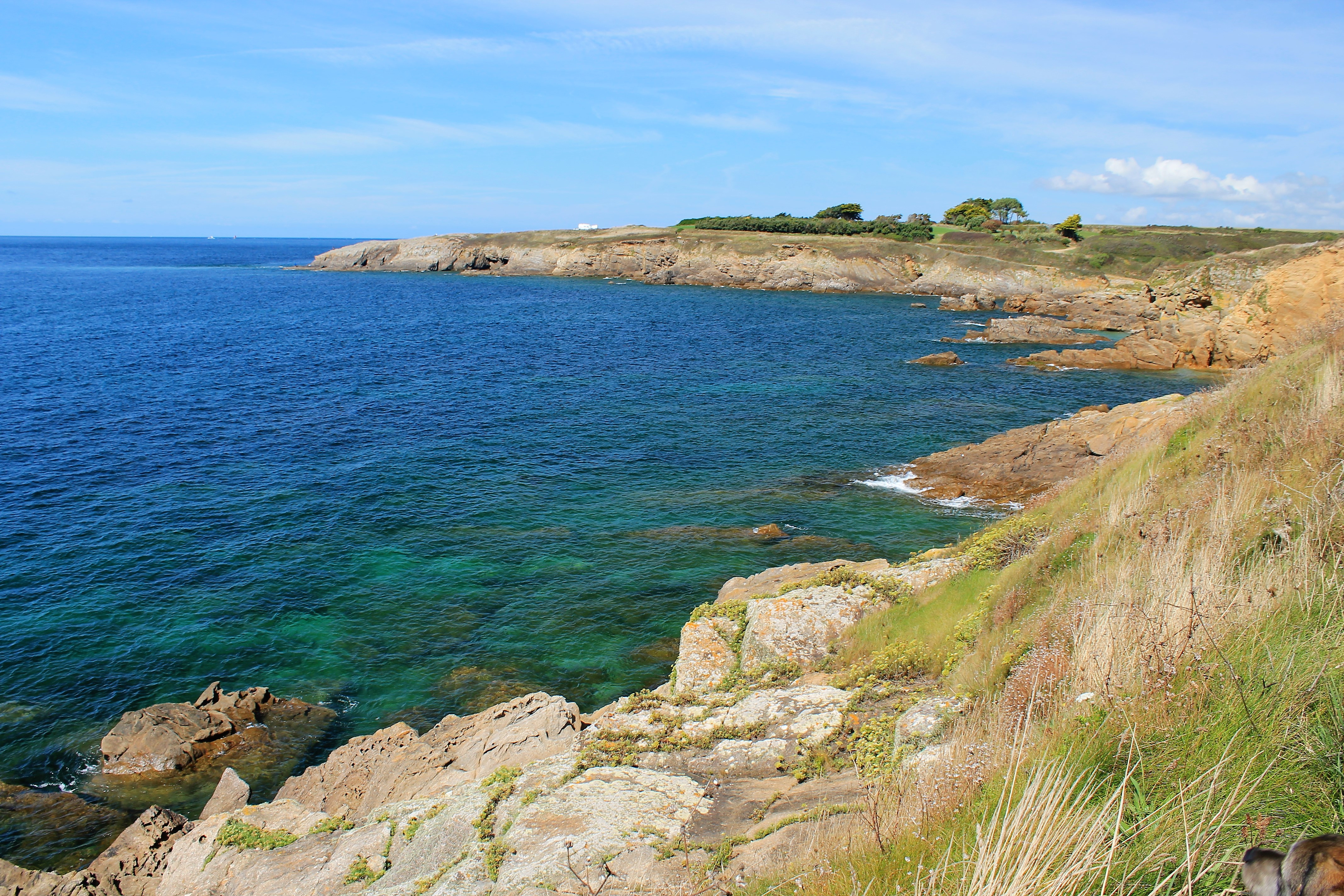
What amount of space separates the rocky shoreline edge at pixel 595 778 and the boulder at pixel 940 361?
138 feet

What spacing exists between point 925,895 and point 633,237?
134 meters

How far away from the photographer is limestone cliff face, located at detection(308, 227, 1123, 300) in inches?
4028

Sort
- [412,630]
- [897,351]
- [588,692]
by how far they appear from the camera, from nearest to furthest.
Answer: [588,692] < [412,630] < [897,351]

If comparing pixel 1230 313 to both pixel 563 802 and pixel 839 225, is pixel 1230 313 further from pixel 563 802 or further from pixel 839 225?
pixel 839 225

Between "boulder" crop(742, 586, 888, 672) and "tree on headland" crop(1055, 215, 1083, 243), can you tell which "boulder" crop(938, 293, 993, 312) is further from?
"boulder" crop(742, 586, 888, 672)

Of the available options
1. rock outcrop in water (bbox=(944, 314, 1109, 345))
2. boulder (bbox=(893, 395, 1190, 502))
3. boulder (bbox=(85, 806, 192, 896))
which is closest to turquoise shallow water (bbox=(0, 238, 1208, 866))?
boulder (bbox=(893, 395, 1190, 502))

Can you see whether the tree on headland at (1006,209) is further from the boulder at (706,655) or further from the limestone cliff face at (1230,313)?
the boulder at (706,655)

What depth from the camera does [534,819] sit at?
866 cm

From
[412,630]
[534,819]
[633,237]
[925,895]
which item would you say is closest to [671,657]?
[412,630]

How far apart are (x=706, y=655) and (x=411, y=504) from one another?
18192 mm

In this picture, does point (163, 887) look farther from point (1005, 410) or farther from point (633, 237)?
point (633, 237)

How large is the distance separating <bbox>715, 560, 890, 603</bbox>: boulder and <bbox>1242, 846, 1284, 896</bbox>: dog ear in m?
13.1

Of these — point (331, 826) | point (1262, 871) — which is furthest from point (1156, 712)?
point (331, 826)

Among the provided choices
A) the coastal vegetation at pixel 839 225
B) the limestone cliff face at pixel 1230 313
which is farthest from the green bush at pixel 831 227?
the limestone cliff face at pixel 1230 313
